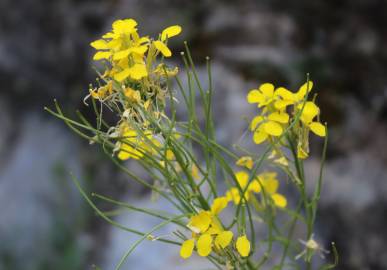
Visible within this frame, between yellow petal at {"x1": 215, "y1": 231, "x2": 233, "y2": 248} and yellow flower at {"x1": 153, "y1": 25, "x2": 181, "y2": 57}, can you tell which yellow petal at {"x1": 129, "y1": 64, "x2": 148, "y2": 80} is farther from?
yellow petal at {"x1": 215, "y1": 231, "x2": 233, "y2": 248}

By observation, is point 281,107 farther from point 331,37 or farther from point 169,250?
point 331,37

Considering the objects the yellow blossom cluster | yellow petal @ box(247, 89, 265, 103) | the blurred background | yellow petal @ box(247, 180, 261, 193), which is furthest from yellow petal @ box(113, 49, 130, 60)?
the blurred background

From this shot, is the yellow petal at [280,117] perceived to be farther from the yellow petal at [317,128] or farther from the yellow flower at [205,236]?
the yellow flower at [205,236]

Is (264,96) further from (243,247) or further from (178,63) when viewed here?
(178,63)

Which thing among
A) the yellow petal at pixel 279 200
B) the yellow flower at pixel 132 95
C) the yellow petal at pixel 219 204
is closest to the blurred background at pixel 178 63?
the yellow petal at pixel 279 200

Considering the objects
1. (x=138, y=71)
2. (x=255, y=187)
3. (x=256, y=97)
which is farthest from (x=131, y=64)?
(x=255, y=187)

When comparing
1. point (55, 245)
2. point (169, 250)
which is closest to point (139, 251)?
point (169, 250)

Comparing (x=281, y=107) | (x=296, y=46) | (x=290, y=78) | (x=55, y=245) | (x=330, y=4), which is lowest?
(x=55, y=245)
